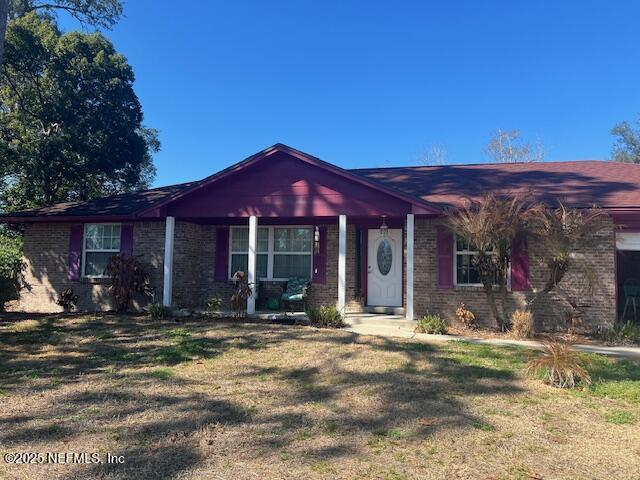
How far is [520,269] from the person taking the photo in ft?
35.4

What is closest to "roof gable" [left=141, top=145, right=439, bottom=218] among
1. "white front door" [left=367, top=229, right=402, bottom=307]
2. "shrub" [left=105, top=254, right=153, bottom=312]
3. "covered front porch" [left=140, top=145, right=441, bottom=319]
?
"covered front porch" [left=140, top=145, right=441, bottom=319]

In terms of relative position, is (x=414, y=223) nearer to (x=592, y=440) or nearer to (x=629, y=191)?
(x=629, y=191)

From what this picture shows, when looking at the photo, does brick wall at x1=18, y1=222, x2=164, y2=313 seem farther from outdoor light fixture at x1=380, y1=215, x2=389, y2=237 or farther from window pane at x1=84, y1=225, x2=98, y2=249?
outdoor light fixture at x1=380, y1=215, x2=389, y2=237

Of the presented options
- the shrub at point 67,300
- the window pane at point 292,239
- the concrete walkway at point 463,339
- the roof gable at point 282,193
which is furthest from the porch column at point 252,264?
the shrub at point 67,300

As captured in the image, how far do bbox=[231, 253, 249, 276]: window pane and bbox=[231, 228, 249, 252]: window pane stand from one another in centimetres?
15

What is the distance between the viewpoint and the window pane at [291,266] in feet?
43.2

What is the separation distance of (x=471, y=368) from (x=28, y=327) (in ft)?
30.1

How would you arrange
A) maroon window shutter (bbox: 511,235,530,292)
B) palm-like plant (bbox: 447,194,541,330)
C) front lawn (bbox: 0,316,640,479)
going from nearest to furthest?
front lawn (bbox: 0,316,640,479) < palm-like plant (bbox: 447,194,541,330) < maroon window shutter (bbox: 511,235,530,292)

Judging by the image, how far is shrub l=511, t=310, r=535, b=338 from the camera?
9.64m

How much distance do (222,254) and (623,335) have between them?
32.8 feet

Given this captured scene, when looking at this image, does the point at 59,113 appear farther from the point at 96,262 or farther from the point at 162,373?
the point at 162,373

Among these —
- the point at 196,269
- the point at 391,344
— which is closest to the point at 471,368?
the point at 391,344

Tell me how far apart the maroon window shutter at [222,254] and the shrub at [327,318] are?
415 centimetres

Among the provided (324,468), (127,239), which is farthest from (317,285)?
(324,468)
